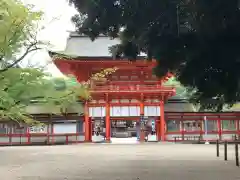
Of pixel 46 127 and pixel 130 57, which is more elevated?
pixel 130 57

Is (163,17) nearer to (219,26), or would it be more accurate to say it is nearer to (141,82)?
(219,26)

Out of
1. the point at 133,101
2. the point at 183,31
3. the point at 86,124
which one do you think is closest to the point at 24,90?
the point at 183,31

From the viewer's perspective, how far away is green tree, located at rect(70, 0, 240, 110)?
5.04m

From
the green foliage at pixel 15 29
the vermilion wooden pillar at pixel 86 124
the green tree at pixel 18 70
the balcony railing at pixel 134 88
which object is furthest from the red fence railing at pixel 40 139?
the green foliage at pixel 15 29

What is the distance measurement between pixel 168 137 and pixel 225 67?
2393cm

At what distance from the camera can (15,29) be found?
10422 mm

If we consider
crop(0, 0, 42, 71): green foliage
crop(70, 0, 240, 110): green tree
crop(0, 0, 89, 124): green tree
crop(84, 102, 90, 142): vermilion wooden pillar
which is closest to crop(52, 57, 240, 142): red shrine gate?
crop(84, 102, 90, 142): vermilion wooden pillar

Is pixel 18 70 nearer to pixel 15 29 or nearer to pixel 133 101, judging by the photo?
pixel 15 29

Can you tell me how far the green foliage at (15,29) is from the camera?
32.9 ft

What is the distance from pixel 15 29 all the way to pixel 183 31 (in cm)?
624

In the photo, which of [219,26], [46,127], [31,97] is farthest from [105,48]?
[219,26]

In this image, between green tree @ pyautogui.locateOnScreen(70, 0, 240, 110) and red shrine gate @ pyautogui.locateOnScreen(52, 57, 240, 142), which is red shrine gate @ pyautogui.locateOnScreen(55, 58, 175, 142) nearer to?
red shrine gate @ pyautogui.locateOnScreen(52, 57, 240, 142)

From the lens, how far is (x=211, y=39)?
5.57 metres

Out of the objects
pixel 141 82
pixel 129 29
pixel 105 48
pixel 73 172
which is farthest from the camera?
pixel 105 48
